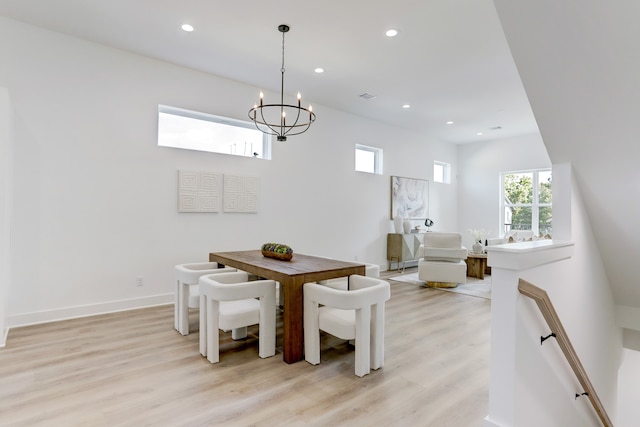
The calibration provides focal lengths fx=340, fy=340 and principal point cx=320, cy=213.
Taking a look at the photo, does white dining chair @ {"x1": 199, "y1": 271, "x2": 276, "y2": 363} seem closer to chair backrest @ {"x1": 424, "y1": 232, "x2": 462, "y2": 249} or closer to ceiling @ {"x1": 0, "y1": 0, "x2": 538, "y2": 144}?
ceiling @ {"x1": 0, "y1": 0, "x2": 538, "y2": 144}

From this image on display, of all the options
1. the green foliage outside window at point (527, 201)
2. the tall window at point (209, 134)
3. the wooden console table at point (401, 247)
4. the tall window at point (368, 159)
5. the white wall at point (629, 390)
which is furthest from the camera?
the green foliage outside window at point (527, 201)

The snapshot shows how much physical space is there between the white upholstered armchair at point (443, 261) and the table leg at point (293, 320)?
11.9ft

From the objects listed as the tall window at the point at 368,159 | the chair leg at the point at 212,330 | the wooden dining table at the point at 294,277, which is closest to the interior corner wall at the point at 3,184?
the chair leg at the point at 212,330

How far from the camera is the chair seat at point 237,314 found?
286 centimetres

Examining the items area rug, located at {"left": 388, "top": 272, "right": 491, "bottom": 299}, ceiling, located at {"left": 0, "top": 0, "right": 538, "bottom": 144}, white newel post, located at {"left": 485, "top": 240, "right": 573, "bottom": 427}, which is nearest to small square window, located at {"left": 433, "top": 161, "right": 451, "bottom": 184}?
area rug, located at {"left": 388, "top": 272, "right": 491, "bottom": 299}

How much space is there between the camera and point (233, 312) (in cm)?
290

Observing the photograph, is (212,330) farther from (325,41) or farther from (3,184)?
(325,41)

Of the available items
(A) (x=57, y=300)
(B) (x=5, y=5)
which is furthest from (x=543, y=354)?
(B) (x=5, y=5)

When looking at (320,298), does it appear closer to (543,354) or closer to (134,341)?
(543,354)

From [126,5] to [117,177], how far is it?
1.93 meters

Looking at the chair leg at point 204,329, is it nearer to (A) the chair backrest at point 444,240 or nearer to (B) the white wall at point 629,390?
(A) the chair backrest at point 444,240

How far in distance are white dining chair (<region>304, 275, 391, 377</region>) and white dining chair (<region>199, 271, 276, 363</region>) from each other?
0.34 metres

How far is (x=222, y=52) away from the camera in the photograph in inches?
165

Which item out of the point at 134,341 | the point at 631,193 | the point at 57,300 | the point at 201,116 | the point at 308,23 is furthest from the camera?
the point at 201,116
